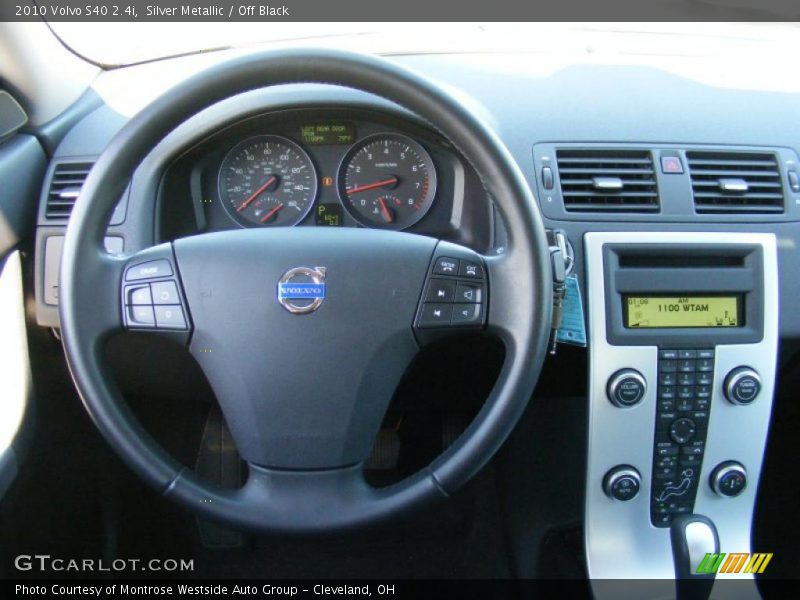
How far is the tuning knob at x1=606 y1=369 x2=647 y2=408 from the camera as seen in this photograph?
5.17 ft

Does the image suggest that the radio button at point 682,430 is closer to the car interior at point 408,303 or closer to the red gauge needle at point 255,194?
the car interior at point 408,303

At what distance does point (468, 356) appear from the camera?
169 cm

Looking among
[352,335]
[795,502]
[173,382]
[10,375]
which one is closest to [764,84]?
[795,502]

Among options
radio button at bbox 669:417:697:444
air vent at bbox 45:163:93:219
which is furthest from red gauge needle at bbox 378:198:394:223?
radio button at bbox 669:417:697:444

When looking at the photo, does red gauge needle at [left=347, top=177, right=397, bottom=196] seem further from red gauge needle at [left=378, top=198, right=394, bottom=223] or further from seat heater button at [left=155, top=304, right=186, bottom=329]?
seat heater button at [left=155, top=304, right=186, bottom=329]

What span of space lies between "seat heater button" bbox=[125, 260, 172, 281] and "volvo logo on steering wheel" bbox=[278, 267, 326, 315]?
0.19m

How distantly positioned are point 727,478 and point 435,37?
1.23 m

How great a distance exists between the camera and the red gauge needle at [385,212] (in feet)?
5.43

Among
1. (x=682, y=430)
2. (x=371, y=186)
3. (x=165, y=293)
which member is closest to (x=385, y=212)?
(x=371, y=186)

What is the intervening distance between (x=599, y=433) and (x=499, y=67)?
33.4 inches

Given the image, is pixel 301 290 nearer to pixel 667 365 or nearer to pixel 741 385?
pixel 667 365

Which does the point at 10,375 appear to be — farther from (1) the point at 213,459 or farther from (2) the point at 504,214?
(2) the point at 504,214

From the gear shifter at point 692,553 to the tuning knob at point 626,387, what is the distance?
291 mm

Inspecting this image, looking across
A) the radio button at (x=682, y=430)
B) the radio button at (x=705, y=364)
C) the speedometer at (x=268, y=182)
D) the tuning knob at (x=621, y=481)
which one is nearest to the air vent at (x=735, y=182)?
the radio button at (x=705, y=364)
